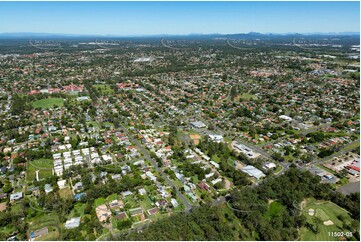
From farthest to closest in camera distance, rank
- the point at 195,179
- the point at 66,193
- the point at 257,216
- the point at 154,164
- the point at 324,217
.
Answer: the point at 154,164
the point at 195,179
the point at 66,193
the point at 324,217
the point at 257,216

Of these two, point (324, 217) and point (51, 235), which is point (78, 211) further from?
point (324, 217)

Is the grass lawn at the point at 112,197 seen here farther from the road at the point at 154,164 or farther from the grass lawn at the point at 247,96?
the grass lawn at the point at 247,96

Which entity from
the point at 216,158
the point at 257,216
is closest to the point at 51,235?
the point at 257,216

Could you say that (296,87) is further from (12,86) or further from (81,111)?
(12,86)

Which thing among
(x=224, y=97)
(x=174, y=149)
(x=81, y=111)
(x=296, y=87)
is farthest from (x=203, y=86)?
(x=174, y=149)

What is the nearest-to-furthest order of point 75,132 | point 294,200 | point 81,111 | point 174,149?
point 294,200 → point 174,149 → point 75,132 → point 81,111

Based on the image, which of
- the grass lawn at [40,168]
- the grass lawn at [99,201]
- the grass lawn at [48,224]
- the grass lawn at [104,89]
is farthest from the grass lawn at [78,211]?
the grass lawn at [104,89]
